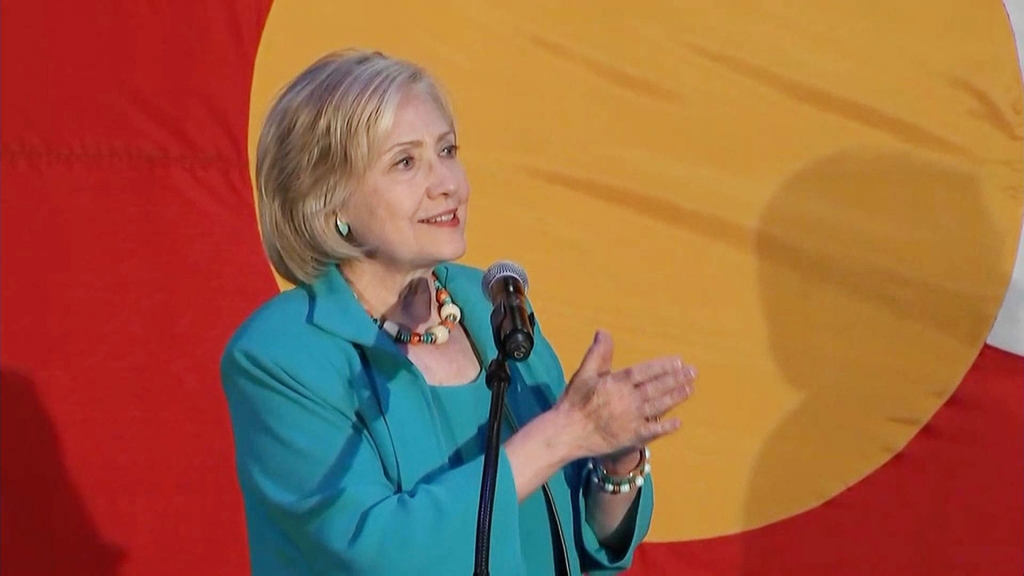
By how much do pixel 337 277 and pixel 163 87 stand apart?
903 millimetres

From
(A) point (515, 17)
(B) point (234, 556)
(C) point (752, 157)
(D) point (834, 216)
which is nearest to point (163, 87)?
(A) point (515, 17)

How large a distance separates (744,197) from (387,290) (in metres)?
0.95

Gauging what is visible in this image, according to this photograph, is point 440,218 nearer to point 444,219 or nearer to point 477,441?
point 444,219

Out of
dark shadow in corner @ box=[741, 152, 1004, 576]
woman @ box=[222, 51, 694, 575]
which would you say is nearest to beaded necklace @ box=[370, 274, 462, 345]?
woman @ box=[222, 51, 694, 575]

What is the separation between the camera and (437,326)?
1388 mm

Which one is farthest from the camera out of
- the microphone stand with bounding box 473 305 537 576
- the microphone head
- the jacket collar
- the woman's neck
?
the woman's neck

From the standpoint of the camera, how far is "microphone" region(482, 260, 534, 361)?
0.98 metres

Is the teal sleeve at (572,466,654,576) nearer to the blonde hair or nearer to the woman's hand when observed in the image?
the woman's hand

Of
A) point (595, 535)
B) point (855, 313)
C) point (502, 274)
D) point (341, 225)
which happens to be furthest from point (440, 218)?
point (855, 313)

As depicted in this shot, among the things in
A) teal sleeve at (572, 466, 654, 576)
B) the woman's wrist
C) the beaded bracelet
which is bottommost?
teal sleeve at (572, 466, 654, 576)

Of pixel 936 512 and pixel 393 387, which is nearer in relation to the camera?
pixel 393 387

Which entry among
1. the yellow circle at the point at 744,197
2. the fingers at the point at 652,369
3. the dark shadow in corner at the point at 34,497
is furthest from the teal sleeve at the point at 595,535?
the dark shadow in corner at the point at 34,497

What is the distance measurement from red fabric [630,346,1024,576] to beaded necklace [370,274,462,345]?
0.98 m

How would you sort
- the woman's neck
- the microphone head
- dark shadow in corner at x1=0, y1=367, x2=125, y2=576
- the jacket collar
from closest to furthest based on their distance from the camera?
the microphone head, the jacket collar, the woman's neck, dark shadow in corner at x1=0, y1=367, x2=125, y2=576
